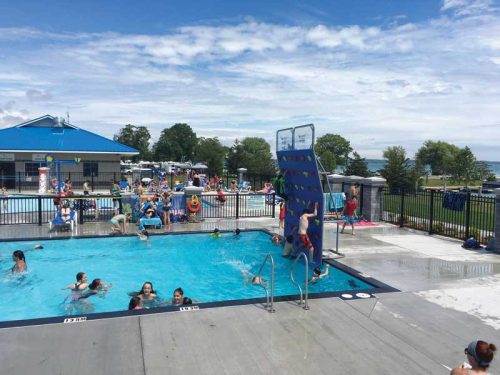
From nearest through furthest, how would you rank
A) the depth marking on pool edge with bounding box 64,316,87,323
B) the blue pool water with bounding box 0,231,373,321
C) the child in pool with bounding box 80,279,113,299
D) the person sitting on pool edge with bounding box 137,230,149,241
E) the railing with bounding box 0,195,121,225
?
the depth marking on pool edge with bounding box 64,316,87,323 < the child in pool with bounding box 80,279,113,299 < the blue pool water with bounding box 0,231,373,321 < the person sitting on pool edge with bounding box 137,230,149,241 < the railing with bounding box 0,195,121,225

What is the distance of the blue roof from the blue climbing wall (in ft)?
92.8

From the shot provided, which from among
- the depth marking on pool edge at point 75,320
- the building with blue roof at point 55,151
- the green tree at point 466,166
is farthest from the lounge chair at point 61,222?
the green tree at point 466,166

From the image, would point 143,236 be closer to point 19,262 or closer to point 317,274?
point 19,262

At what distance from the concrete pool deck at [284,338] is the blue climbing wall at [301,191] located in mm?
2862

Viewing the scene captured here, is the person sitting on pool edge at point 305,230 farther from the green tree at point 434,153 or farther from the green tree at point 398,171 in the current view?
the green tree at point 434,153

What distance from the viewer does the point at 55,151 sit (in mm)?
36844

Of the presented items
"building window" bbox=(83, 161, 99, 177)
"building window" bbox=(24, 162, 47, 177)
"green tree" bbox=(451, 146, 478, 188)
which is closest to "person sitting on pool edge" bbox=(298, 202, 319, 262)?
"building window" bbox=(83, 161, 99, 177)

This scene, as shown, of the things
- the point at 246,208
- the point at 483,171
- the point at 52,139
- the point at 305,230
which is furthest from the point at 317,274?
the point at 483,171

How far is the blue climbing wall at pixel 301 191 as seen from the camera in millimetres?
11930

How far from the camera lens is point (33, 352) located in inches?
238

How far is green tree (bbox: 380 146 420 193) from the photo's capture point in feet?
130

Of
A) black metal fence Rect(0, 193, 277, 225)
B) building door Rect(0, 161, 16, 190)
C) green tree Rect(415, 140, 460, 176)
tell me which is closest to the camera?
black metal fence Rect(0, 193, 277, 225)

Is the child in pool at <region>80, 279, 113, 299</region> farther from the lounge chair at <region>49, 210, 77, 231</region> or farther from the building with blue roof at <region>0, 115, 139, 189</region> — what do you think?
the building with blue roof at <region>0, 115, 139, 189</region>

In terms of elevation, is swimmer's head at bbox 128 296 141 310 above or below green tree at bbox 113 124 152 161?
below
